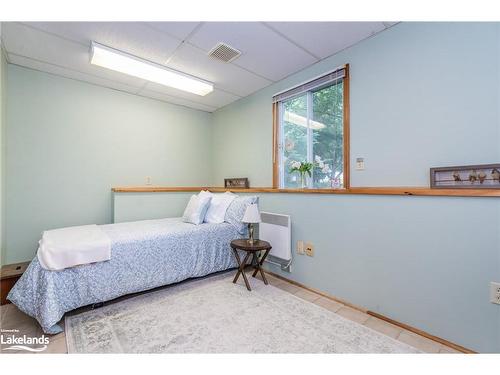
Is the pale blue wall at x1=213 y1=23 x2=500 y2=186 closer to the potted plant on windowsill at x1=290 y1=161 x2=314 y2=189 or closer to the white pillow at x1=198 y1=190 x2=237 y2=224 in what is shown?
the potted plant on windowsill at x1=290 y1=161 x2=314 y2=189


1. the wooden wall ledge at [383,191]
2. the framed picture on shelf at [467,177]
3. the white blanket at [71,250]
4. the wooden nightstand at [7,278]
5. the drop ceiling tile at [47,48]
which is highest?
the drop ceiling tile at [47,48]

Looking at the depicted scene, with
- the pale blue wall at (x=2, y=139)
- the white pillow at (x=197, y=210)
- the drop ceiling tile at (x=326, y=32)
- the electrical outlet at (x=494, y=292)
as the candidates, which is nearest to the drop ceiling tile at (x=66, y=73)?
the pale blue wall at (x=2, y=139)

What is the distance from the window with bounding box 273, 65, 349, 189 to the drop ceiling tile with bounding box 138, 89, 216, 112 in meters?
1.48

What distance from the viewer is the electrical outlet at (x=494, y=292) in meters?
1.35

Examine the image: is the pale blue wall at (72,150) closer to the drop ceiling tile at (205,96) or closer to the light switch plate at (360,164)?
the drop ceiling tile at (205,96)

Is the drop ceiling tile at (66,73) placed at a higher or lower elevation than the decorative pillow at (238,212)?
higher

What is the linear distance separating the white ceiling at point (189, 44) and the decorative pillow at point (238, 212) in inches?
61.1

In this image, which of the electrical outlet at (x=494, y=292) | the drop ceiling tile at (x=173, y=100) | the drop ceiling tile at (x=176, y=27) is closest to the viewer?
the electrical outlet at (x=494, y=292)

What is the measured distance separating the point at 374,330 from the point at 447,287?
581 mm

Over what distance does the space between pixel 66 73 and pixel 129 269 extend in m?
2.48

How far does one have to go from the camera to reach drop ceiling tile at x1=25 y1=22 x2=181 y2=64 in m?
1.89
